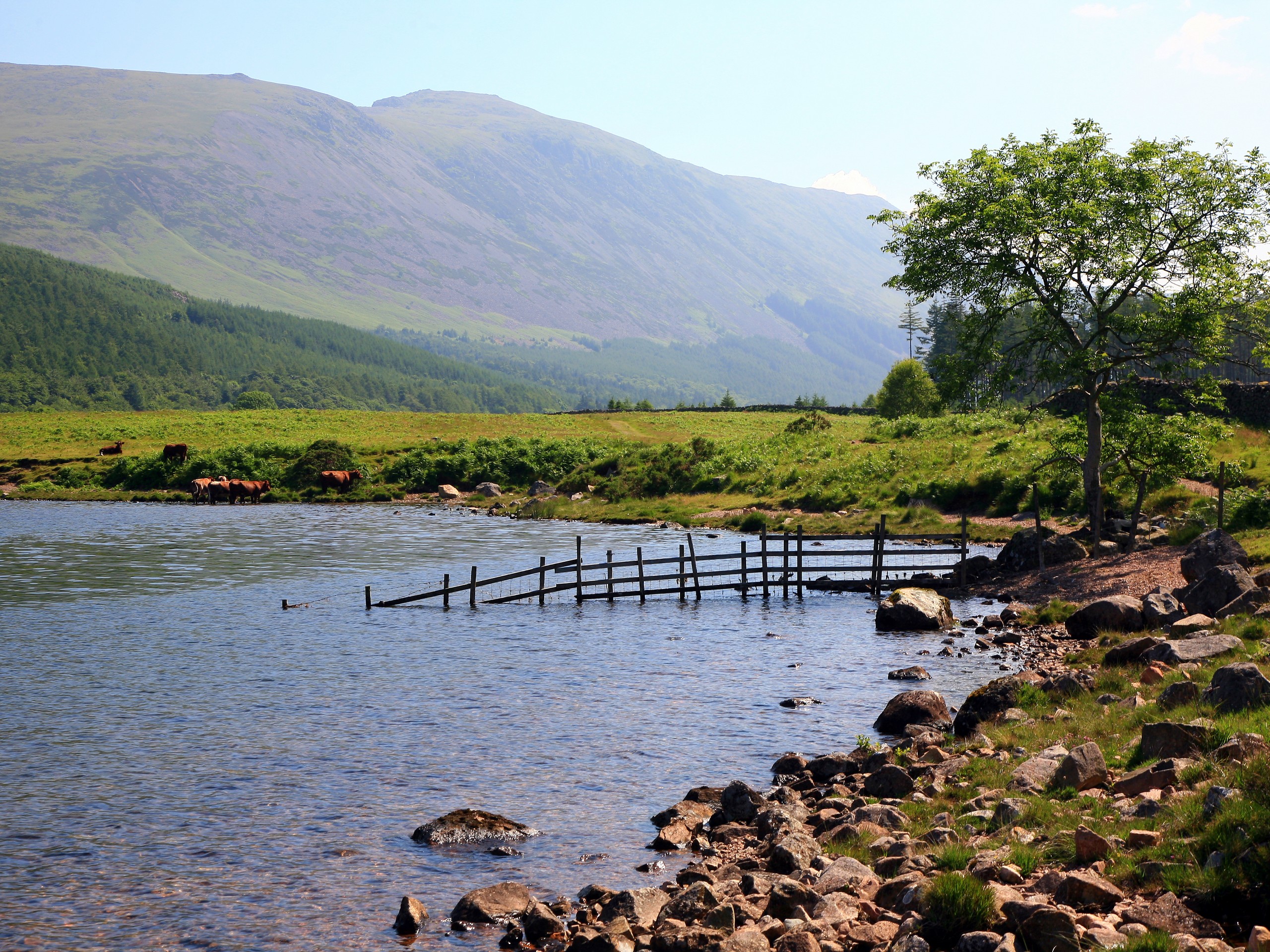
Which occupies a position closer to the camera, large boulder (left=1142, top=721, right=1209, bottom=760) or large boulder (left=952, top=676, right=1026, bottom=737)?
large boulder (left=1142, top=721, right=1209, bottom=760)

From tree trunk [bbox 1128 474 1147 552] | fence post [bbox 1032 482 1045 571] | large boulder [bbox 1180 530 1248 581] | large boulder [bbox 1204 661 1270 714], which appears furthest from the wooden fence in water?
large boulder [bbox 1204 661 1270 714]

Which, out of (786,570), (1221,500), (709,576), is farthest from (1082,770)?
(709,576)

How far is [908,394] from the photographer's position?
400 ft

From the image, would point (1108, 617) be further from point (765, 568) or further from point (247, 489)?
point (247, 489)

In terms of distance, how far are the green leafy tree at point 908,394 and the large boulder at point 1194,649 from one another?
97.3 metres

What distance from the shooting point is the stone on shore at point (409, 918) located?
547 inches

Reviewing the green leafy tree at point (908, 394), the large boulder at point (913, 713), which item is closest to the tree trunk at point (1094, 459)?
the large boulder at point (913, 713)

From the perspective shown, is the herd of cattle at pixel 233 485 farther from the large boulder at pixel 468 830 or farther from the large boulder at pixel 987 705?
the large boulder at pixel 468 830

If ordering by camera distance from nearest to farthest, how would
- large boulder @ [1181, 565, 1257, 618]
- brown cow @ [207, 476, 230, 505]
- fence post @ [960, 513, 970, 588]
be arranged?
large boulder @ [1181, 565, 1257, 618] < fence post @ [960, 513, 970, 588] < brown cow @ [207, 476, 230, 505]

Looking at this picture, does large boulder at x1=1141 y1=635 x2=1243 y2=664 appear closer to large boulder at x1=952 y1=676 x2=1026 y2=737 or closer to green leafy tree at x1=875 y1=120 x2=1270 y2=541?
large boulder at x1=952 y1=676 x2=1026 y2=737

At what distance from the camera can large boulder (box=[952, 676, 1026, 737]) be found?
21688 mm

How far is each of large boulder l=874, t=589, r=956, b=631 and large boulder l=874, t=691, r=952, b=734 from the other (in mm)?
12165

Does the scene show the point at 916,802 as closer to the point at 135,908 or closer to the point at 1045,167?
the point at 135,908

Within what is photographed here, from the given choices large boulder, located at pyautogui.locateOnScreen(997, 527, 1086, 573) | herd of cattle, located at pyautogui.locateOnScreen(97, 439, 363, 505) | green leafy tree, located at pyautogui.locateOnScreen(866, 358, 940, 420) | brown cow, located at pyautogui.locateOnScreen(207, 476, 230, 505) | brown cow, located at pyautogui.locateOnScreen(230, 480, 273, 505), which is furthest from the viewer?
green leafy tree, located at pyautogui.locateOnScreen(866, 358, 940, 420)
